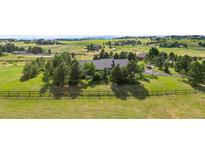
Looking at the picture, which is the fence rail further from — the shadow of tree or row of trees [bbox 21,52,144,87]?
row of trees [bbox 21,52,144,87]

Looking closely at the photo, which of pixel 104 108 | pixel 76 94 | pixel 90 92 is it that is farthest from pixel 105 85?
pixel 104 108

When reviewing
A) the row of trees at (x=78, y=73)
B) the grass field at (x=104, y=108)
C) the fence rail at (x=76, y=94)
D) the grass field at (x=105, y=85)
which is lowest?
the grass field at (x=104, y=108)

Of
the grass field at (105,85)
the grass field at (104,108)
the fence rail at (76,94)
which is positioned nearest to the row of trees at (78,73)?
the grass field at (105,85)

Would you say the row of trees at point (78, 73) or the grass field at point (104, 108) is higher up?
the row of trees at point (78, 73)

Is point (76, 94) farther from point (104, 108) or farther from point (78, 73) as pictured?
point (104, 108)

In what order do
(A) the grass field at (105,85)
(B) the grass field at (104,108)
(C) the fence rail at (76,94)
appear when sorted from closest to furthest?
(B) the grass field at (104,108), (C) the fence rail at (76,94), (A) the grass field at (105,85)

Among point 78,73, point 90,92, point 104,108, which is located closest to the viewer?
point 104,108

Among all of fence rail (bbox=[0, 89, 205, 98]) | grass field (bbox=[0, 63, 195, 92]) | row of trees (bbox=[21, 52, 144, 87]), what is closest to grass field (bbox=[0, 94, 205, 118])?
fence rail (bbox=[0, 89, 205, 98])

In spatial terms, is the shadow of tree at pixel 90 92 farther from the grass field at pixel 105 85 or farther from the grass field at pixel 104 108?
the grass field at pixel 104 108

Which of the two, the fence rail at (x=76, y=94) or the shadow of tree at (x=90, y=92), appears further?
the shadow of tree at (x=90, y=92)
